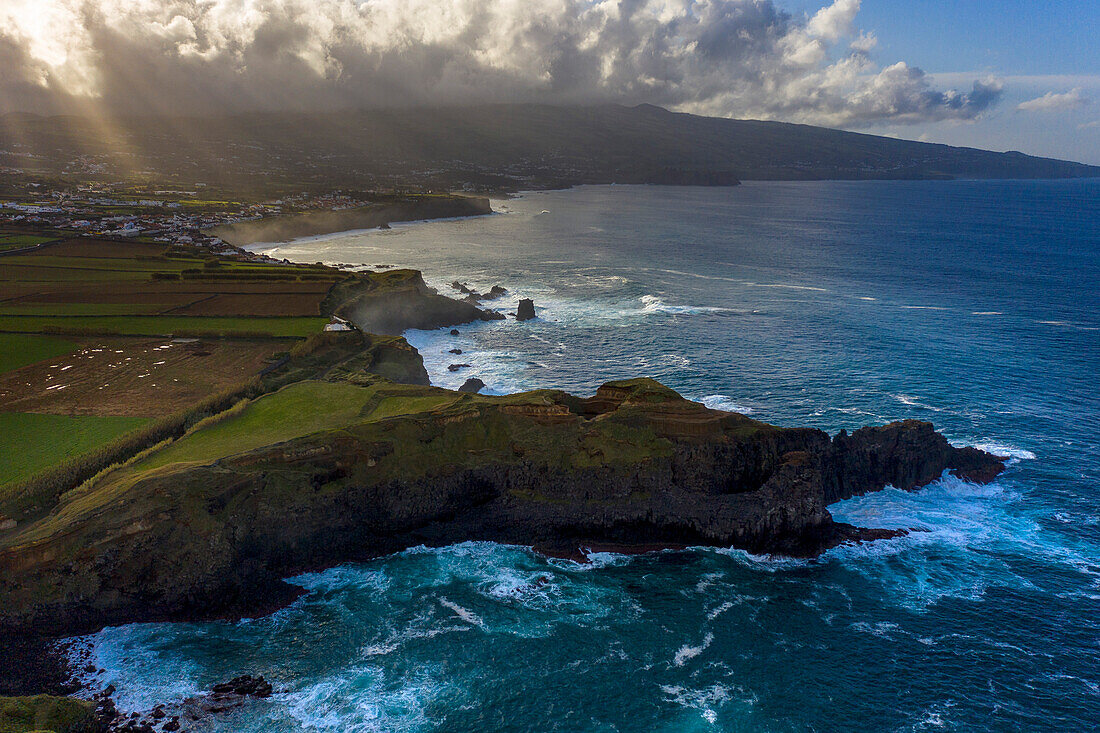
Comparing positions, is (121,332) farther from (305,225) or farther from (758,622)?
(305,225)

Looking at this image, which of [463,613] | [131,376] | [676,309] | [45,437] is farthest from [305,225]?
[463,613]

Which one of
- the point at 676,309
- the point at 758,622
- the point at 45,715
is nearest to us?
the point at 45,715

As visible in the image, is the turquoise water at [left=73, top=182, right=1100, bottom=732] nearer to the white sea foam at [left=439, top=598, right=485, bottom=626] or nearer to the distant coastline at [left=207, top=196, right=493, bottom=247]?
the white sea foam at [left=439, top=598, right=485, bottom=626]

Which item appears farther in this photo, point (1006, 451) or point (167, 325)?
point (167, 325)

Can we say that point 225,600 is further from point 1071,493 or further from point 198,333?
point 1071,493

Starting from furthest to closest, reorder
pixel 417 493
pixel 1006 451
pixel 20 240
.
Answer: pixel 20 240, pixel 1006 451, pixel 417 493

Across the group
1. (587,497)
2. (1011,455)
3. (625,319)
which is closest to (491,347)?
→ (625,319)
